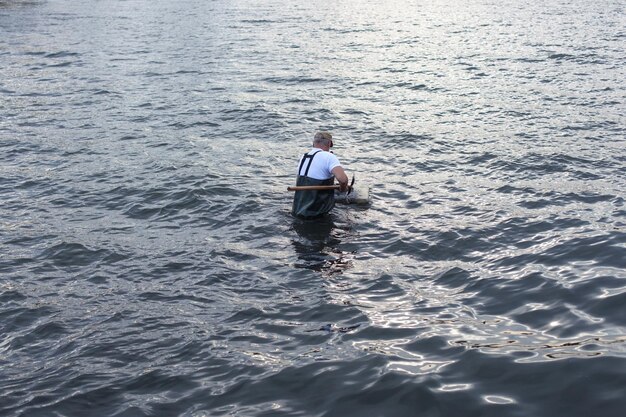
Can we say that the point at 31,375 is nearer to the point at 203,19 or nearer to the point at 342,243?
the point at 342,243

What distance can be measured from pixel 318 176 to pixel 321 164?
25 centimetres

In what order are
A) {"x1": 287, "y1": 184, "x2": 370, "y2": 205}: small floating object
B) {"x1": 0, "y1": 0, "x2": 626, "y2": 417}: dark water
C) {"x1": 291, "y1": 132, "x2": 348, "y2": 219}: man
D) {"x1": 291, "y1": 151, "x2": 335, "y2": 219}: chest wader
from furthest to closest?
1. {"x1": 287, "y1": 184, "x2": 370, "y2": 205}: small floating object
2. {"x1": 291, "y1": 151, "x2": 335, "y2": 219}: chest wader
3. {"x1": 291, "y1": 132, "x2": 348, "y2": 219}: man
4. {"x1": 0, "y1": 0, "x2": 626, "y2": 417}: dark water

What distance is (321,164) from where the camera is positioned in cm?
1441

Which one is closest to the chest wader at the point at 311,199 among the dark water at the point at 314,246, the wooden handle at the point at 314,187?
the wooden handle at the point at 314,187

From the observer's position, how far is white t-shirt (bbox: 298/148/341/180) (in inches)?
566

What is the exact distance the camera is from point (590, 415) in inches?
309

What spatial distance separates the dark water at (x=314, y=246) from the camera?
8945 mm

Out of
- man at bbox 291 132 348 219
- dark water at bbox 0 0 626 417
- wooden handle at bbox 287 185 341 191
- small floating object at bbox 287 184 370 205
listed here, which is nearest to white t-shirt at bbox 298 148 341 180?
man at bbox 291 132 348 219

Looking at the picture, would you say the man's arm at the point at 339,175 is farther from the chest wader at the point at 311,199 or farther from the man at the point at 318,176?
the chest wader at the point at 311,199

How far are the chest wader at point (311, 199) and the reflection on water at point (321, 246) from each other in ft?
0.55

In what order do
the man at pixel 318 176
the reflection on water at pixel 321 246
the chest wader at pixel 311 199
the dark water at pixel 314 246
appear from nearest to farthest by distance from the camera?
1. the dark water at pixel 314 246
2. the reflection on water at pixel 321 246
3. the man at pixel 318 176
4. the chest wader at pixel 311 199

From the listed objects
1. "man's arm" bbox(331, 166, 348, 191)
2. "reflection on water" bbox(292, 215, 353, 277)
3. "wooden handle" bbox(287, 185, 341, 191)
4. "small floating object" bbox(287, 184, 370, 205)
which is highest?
"man's arm" bbox(331, 166, 348, 191)

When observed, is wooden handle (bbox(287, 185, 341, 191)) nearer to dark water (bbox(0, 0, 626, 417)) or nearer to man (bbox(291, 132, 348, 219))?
man (bbox(291, 132, 348, 219))

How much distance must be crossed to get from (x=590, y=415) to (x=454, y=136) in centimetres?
1414
